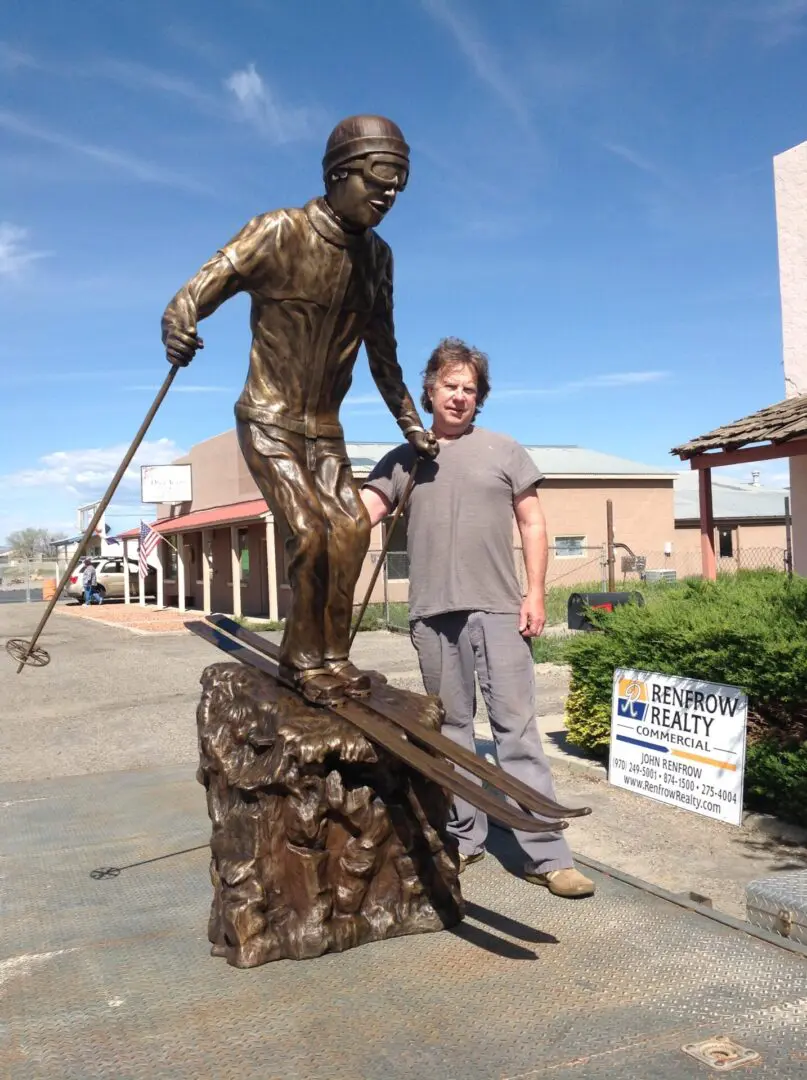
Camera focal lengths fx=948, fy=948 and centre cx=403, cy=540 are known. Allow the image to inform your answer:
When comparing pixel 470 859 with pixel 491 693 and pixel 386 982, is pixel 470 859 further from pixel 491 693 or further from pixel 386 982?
pixel 386 982

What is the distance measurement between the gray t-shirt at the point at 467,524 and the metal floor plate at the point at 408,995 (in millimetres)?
1092

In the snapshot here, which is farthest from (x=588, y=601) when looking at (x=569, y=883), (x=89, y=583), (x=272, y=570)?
(x=89, y=583)

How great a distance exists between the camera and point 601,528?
2428 centimetres

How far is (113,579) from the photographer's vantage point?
34562mm

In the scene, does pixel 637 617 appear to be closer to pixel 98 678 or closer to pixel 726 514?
pixel 98 678

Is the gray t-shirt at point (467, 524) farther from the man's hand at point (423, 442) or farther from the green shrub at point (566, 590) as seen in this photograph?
the green shrub at point (566, 590)

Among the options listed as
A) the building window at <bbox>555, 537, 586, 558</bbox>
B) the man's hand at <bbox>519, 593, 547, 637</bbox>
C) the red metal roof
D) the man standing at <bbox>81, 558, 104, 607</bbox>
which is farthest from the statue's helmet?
the man standing at <bbox>81, 558, 104, 607</bbox>

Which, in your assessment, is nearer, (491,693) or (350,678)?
(350,678)

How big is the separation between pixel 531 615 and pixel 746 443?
6615 mm

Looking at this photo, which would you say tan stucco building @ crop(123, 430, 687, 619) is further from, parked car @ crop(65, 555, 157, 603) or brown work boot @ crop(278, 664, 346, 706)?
brown work boot @ crop(278, 664, 346, 706)

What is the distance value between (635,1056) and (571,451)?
93.6 feet

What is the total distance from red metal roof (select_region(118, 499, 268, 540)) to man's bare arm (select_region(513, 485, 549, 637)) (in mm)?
15125

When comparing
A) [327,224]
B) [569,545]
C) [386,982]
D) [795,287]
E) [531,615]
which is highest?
[795,287]

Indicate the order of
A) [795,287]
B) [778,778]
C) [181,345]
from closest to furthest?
[181,345] < [778,778] < [795,287]
